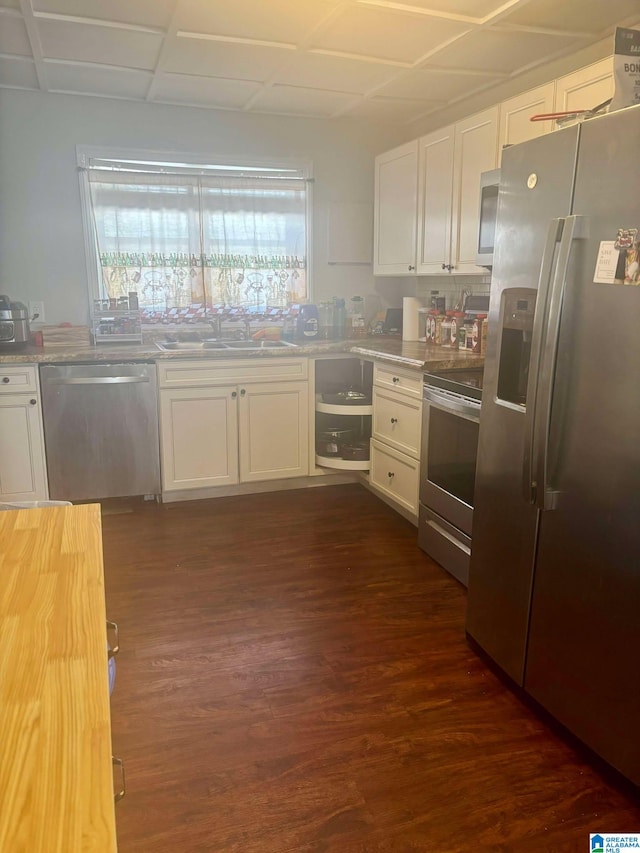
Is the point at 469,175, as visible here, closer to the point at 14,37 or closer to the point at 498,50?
the point at 498,50

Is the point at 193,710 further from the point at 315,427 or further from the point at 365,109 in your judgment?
the point at 365,109

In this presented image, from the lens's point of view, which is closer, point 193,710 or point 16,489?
point 193,710

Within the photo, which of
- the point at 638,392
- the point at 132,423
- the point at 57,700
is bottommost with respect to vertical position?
the point at 132,423

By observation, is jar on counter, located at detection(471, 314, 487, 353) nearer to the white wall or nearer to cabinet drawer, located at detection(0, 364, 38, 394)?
the white wall

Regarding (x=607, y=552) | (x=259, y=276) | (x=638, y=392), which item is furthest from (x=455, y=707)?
(x=259, y=276)

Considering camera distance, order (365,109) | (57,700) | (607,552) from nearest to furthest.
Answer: (57,700) < (607,552) < (365,109)

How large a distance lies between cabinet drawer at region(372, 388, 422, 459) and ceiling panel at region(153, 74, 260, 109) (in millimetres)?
1872

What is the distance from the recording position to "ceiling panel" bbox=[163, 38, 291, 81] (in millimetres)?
3000

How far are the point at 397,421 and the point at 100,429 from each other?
1.63 metres

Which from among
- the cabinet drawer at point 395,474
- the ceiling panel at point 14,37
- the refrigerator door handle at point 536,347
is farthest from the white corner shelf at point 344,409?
the ceiling panel at point 14,37

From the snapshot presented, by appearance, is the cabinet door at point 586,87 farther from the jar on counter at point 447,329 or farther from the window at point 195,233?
the window at point 195,233

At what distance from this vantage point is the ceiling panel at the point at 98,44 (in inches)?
110

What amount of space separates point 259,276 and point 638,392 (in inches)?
127

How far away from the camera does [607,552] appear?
1677 mm
